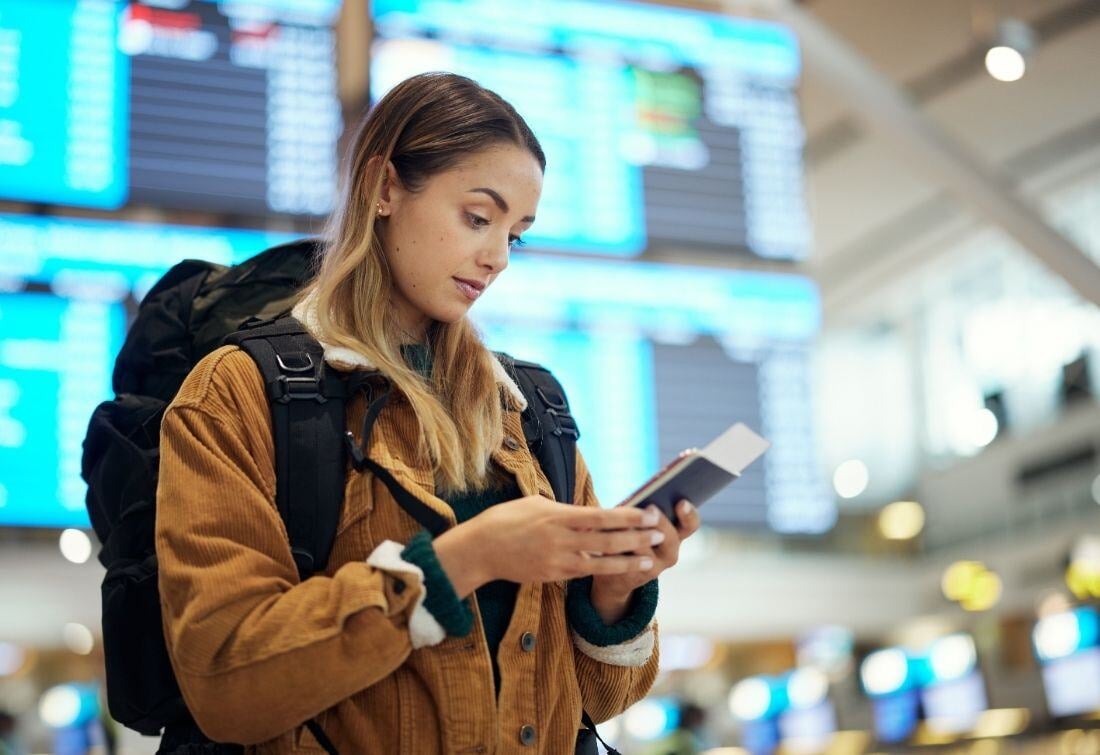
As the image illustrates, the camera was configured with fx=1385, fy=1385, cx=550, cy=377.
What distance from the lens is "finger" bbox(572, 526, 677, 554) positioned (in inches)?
65.7

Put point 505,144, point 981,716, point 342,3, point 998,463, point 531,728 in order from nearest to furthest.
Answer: point 531,728 → point 505,144 → point 342,3 → point 981,716 → point 998,463

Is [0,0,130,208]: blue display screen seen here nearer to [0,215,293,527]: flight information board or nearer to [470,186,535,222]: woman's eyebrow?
[0,215,293,527]: flight information board

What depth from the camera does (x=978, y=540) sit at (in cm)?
1450

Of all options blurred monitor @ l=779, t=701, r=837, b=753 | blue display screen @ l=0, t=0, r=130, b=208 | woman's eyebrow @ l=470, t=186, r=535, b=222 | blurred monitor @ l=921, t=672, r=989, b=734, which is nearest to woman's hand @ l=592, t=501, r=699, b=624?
woman's eyebrow @ l=470, t=186, r=535, b=222

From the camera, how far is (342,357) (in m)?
1.84

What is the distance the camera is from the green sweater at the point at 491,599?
1.67 meters

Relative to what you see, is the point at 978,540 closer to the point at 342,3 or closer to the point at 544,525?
the point at 342,3

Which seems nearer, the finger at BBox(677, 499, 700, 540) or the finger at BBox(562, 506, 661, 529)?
the finger at BBox(562, 506, 661, 529)

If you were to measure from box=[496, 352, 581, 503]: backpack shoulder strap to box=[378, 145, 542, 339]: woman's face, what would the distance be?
0.21 metres

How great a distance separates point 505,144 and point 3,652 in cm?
1108

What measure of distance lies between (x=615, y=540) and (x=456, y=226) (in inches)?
21.5

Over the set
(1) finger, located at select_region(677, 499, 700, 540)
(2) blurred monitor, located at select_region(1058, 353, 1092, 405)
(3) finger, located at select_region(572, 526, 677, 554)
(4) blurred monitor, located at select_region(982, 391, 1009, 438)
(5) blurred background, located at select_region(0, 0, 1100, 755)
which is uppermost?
(4) blurred monitor, located at select_region(982, 391, 1009, 438)

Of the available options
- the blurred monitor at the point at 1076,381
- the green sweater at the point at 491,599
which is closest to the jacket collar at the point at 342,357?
the green sweater at the point at 491,599

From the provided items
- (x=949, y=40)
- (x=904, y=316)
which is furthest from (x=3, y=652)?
(x=904, y=316)
